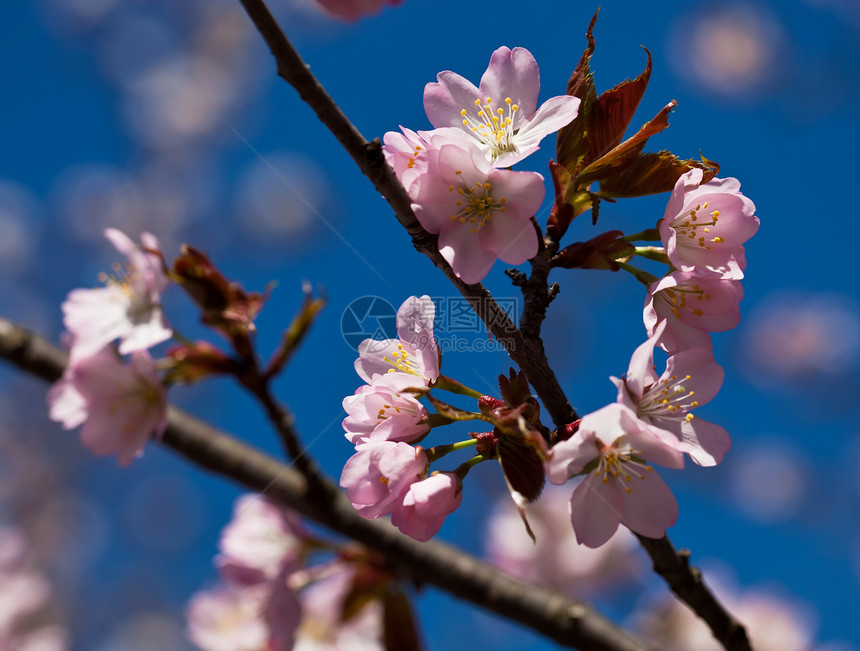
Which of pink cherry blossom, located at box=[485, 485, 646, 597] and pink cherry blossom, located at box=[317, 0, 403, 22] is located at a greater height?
pink cherry blossom, located at box=[317, 0, 403, 22]

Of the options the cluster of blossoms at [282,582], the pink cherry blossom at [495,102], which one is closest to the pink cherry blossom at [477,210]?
the pink cherry blossom at [495,102]

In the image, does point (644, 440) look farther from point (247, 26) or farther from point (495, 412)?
point (247, 26)

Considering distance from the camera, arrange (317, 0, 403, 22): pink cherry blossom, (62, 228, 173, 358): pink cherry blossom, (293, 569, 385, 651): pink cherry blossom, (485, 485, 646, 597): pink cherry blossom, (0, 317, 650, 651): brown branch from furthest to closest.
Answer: (485, 485, 646, 597): pink cherry blossom, (293, 569, 385, 651): pink cherry blossom, (0, 317, 650, 651): brown branch, (62, 228, 173, 358): pink cherry blossom, (317, 0, 403, 22): pink cherry blossom

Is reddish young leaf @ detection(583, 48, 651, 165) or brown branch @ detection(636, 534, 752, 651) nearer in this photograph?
reddish young leaf @ detection(583, 48, 651, 165)

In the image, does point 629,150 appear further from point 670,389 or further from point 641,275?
point 670,389

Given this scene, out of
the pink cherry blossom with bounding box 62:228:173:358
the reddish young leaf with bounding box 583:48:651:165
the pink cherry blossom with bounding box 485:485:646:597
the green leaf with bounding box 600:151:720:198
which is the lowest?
the pink cherry blossom with bounding box 485:485:646:597

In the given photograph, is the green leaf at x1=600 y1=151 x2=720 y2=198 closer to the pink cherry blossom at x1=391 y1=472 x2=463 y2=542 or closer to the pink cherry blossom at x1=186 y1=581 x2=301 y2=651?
the pink cherry blossom at x1=391 y1=472 x2=463 y2=542

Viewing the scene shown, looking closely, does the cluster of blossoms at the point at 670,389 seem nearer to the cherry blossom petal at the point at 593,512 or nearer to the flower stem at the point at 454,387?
the cherry blossom petal at the point at 593,512

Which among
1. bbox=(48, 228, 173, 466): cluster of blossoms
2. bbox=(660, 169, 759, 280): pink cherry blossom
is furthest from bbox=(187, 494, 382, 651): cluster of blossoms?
bbox=(660, 169, 759, 280): pink cherry blossom
